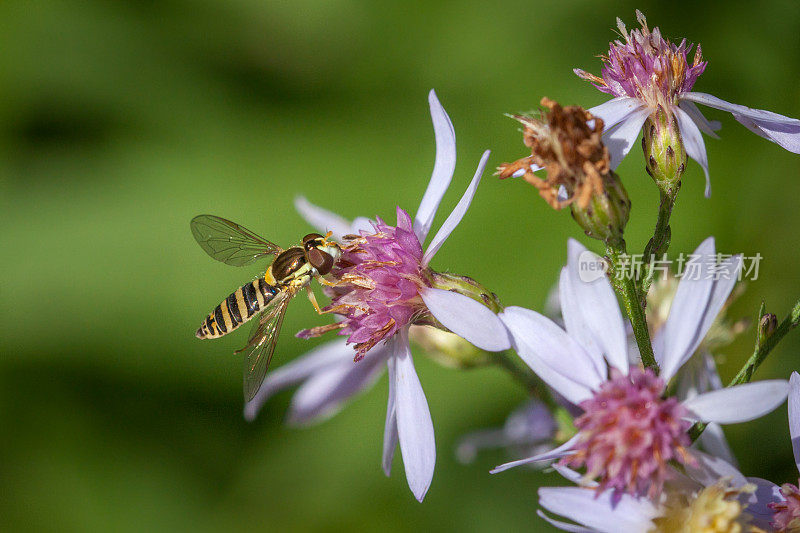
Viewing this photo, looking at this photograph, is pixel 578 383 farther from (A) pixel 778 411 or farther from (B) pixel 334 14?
(B) pixel 334 14

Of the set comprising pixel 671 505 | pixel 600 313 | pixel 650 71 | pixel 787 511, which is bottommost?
pixel 787 511

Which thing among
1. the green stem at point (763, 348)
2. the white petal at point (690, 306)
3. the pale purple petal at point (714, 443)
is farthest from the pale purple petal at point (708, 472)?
the pale purple petal at point (714, 443)

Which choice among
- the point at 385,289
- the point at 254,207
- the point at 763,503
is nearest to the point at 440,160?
the point at 385,289

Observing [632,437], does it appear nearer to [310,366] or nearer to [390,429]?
[390,429]

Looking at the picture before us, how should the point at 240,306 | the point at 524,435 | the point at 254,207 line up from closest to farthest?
1. the point at 240,306
2. the point at 524,435
3. the point at 254,207

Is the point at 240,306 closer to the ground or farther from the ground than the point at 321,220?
closer to the ground

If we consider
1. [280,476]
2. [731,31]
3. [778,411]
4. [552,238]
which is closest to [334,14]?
[552,238]
